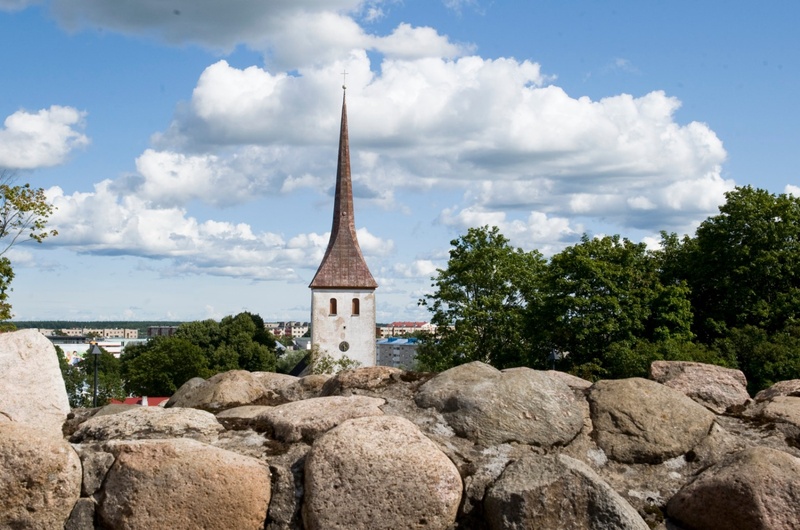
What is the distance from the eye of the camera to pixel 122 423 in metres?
9.87

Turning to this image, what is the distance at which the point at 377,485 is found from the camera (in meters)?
8.36

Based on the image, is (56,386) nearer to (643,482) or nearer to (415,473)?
(415,473)

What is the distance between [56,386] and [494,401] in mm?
5679

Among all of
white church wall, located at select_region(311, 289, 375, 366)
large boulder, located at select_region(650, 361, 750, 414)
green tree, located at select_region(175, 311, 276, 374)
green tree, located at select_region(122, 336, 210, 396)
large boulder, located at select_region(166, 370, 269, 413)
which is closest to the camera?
large boulder, located at select_region(650, 361, 750, 414)

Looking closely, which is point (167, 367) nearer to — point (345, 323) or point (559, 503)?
point (345, 323)

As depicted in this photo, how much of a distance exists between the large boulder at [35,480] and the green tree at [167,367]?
5699 cm

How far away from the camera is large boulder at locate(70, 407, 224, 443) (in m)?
9.70

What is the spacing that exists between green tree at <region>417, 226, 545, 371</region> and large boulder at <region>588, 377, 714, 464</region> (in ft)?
96.4

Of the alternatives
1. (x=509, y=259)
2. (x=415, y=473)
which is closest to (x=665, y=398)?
(x=415, y=473)

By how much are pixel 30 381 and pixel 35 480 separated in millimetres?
2669

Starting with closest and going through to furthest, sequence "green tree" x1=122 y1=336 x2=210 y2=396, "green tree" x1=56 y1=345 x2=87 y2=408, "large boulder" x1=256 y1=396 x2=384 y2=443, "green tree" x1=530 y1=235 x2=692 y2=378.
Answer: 1. "large boulder" x1=256 y1=396 x2=384 y2=443
2. "green tree" x1=530 y1=235 x2=692 y2=378
3. "green tree" x1=56 y1=345 x2=87 y2=408
4. "green tree" x1=122 y1=336 x2=210 y2=396

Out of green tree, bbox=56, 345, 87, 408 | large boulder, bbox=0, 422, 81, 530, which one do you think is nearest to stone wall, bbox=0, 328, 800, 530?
large boulder, bbox=0, 422, 81, 530

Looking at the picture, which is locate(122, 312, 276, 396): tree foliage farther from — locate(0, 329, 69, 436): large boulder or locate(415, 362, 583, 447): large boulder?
locate(415, 362, 583, 447): large boulder

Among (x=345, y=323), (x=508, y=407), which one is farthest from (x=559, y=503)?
(x=345, y=323)
